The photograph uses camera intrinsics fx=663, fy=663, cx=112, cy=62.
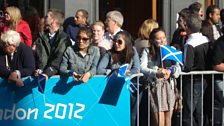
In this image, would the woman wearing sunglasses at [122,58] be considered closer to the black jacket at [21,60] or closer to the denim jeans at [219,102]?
the black jacket at [21,60]

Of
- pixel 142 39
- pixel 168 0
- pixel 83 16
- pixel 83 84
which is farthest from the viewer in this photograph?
pixel 168 0

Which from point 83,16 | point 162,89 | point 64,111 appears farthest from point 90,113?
point 83,16

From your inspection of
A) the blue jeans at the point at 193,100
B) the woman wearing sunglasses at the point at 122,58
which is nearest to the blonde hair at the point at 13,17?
the woman wearing sunglasses at the point at 122,58

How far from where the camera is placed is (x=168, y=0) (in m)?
13.4

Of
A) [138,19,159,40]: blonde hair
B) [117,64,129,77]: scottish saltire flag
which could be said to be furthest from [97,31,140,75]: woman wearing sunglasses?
[138,19,159,40]: blonde hair

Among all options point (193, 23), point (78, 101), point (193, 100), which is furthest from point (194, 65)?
point (78, 101)

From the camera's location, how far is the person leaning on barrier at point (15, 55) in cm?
884

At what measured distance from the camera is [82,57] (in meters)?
8.92

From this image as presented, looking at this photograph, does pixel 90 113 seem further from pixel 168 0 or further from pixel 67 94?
pixel 168 0

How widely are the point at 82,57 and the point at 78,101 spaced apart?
63cm

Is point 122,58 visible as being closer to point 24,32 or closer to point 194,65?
point 194,65

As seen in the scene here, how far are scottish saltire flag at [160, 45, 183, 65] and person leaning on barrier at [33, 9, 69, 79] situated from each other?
4.65 feet

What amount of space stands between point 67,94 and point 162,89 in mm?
1292

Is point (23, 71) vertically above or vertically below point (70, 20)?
below
